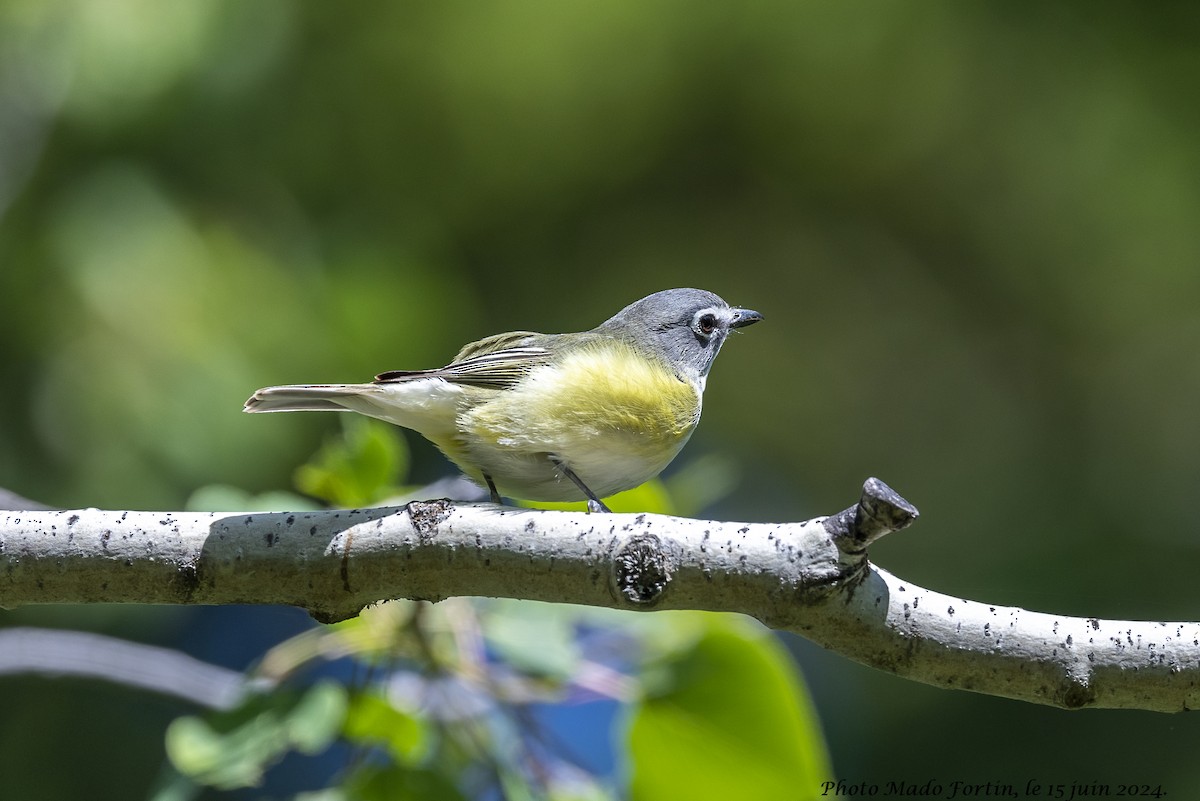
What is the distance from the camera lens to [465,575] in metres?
1.47

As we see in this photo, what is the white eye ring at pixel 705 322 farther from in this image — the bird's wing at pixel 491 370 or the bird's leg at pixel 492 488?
the bird's leg at pixel 492 488

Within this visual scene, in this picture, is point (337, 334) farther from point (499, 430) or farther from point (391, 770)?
point (391, 770)

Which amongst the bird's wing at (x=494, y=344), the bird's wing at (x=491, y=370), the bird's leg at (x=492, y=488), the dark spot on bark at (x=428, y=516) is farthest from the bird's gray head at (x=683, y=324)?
the dark spot on bark at (x=428, y=516)

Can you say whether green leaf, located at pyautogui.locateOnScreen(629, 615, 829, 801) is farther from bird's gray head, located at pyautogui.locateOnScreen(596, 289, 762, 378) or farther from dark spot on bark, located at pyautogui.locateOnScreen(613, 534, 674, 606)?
bird's gray head, located at pyautogui.locateOnScreen(596, 289, 762, 378)

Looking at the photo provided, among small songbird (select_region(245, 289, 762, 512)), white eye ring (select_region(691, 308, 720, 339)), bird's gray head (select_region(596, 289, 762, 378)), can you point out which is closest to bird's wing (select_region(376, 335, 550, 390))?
small songbird (select_region(245, 289, 762, 512))

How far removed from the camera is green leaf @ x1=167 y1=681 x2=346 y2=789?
1.93 metres

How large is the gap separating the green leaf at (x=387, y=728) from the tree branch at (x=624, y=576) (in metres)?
0.55

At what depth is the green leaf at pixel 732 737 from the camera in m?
1.96

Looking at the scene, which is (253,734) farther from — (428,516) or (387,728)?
(428,516)

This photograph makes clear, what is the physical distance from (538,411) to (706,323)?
84 cm

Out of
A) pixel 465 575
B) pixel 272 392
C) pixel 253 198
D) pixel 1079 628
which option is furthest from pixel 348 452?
pixel 253 198

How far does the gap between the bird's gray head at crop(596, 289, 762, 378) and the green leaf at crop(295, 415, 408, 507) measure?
31.9 inches

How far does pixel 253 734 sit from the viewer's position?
6.54 ft

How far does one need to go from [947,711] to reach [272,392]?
13.2 feet
